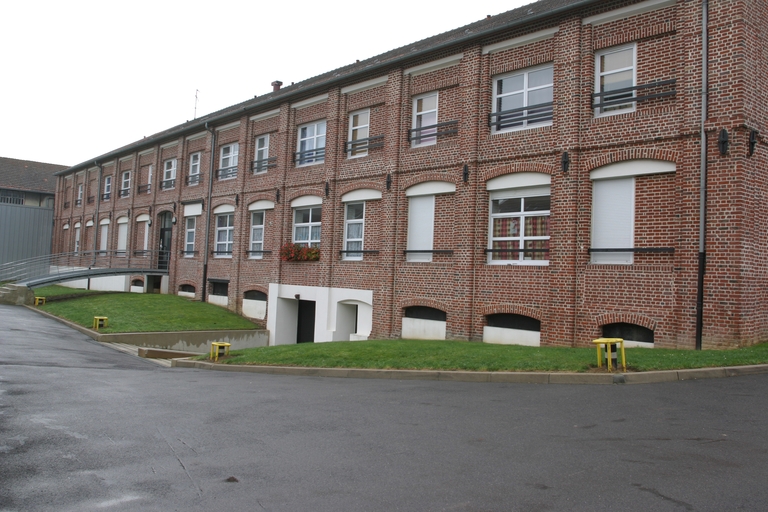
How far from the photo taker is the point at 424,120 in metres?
18.0

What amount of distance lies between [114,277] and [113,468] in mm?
29684

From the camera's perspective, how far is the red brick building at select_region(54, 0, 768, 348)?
1207 centimetres

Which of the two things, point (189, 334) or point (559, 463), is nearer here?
point (559, 463)

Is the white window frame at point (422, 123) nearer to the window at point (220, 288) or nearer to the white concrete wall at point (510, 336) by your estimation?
the white concrete wall at point (510, 336)

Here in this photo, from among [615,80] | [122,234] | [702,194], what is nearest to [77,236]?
[122,234]

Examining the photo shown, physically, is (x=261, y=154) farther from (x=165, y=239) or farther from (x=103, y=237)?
(x=103, y=237)

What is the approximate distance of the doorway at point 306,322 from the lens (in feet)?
71.6

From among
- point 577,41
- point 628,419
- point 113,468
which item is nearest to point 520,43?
point 577,41

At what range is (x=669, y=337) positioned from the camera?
1237 centimetres

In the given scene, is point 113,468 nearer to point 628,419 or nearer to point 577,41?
point 628,419

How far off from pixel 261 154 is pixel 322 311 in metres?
8.18

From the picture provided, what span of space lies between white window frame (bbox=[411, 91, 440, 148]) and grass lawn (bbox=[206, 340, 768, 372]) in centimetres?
622

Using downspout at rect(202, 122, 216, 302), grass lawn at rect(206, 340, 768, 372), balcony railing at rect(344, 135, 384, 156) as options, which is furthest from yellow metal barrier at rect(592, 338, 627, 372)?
downspout at rect(202, 122, 216, 302)

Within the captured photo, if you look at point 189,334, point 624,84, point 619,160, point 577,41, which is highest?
point 577,41
